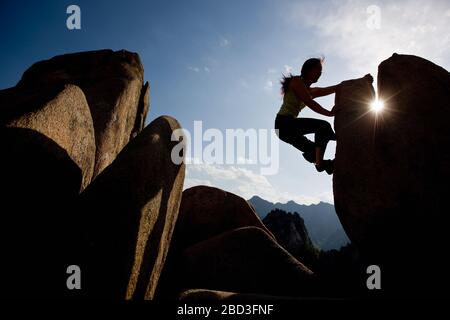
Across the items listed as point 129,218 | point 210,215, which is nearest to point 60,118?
point 129,218

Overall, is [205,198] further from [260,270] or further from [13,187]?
[13,187]

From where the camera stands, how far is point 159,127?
226 inches

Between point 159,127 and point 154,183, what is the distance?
1314mm

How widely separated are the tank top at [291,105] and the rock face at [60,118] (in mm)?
4560

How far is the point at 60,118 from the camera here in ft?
18.1

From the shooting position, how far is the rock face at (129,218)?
4.04m

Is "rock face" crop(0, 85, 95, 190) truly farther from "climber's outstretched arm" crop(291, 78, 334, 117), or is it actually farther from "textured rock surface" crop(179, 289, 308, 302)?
"climber's outstretched arm" crop(291, 78, 334, 117)

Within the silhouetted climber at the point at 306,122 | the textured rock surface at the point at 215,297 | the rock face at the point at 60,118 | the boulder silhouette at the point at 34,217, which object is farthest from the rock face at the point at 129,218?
the silhouetted climber at the point at 306,122

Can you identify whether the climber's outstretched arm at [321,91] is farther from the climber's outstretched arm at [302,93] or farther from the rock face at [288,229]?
the rock face at [288,229]

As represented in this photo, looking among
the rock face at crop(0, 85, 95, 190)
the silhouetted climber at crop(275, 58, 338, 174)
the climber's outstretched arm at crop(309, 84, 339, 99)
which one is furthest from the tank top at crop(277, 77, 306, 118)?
the rock face at crop(0, 85, 95, 190)

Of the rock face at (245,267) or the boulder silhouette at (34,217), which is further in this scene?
the rock face at (245,267)

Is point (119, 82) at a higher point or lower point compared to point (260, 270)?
higher

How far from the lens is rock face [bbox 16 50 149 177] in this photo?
29.8ft
